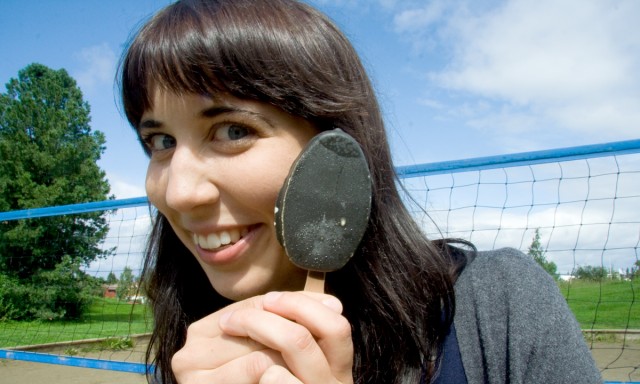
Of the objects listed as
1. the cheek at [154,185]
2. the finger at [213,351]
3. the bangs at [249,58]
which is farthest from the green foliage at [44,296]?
the finger at [213,351]

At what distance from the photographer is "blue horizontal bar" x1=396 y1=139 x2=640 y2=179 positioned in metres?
2.52

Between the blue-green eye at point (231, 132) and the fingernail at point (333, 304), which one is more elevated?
the blue-green eye at point (231, 132)

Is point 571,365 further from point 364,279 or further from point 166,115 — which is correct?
point 166,115

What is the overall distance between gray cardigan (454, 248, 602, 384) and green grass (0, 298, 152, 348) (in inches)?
280

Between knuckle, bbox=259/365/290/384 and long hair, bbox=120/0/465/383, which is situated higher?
long hair, bbox=120/0/465/383

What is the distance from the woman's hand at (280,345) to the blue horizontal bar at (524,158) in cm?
153

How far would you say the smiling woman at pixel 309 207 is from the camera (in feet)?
3.69

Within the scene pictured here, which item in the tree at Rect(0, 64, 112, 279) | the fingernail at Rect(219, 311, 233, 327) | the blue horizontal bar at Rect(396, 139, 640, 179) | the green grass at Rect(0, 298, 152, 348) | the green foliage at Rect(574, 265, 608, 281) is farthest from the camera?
the tree at Rect(0, 64, 112, 279)

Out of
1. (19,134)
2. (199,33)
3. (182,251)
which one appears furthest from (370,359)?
(19,134)

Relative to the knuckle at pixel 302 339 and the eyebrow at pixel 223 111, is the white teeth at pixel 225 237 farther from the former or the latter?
the knuckle at pixel 302 339

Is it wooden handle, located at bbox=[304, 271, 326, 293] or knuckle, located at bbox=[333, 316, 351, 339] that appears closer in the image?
knuckle, located at bbox=[333, 316, 351, 339]

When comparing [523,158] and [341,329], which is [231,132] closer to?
[341,329]

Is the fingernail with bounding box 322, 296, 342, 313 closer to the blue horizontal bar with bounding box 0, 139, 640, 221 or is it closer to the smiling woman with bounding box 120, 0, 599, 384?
the smiling woman with bounding box 120, 0, 599, 384

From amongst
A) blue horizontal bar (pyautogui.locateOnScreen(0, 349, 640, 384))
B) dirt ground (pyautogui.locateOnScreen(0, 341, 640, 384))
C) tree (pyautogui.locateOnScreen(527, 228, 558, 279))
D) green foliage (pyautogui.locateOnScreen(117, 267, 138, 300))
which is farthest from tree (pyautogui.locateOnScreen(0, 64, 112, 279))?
tree (pyautogui.locateOnScreen(527, 228, 558, 279))
